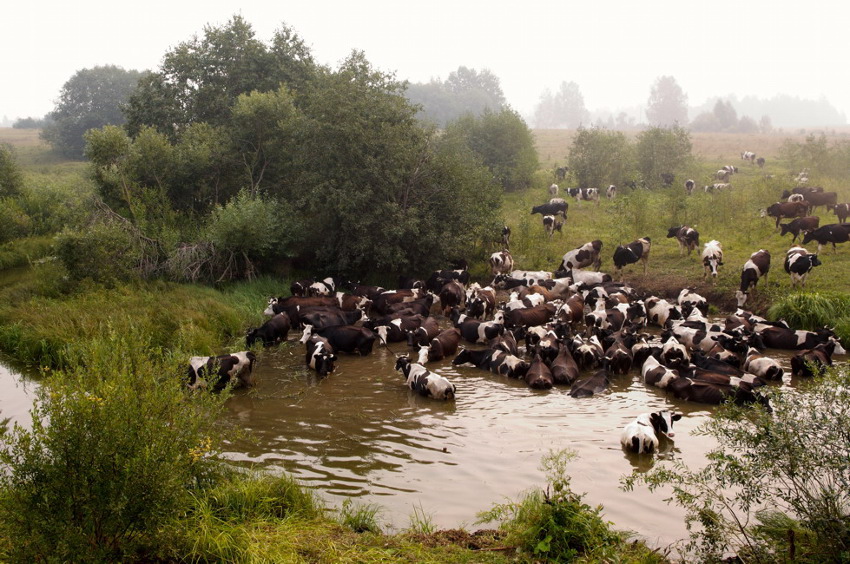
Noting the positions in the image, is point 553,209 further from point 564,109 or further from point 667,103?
point 564,109

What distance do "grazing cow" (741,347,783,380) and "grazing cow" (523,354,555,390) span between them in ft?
12.6

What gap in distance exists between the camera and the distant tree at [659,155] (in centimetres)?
3450

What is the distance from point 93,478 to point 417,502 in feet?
11.6

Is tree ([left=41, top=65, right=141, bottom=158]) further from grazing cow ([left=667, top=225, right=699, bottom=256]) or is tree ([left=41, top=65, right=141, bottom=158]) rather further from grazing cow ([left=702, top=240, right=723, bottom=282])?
grazing cow ([left=702, top=240, right=723, bottom=282])

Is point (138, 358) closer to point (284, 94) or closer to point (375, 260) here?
point (375, 260)

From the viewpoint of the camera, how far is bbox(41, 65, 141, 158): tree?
58.7 m

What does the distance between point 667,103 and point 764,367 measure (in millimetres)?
127048

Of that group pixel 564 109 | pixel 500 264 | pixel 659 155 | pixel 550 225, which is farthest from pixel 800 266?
pixel 564 109

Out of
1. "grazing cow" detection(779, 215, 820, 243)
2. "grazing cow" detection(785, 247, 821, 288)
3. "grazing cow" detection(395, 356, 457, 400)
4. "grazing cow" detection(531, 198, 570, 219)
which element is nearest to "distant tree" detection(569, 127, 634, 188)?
"grazing cow" detection(531, 198, 570, 219)

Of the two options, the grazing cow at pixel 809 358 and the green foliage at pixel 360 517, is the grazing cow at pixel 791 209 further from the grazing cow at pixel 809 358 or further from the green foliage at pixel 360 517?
the green foliage at pixel 360 517

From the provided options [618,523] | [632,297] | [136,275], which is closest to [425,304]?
[632,297]

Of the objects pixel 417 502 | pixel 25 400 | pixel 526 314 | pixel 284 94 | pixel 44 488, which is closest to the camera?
pixel 44 488

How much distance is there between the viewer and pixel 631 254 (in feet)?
64.6

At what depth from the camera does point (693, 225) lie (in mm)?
23484
